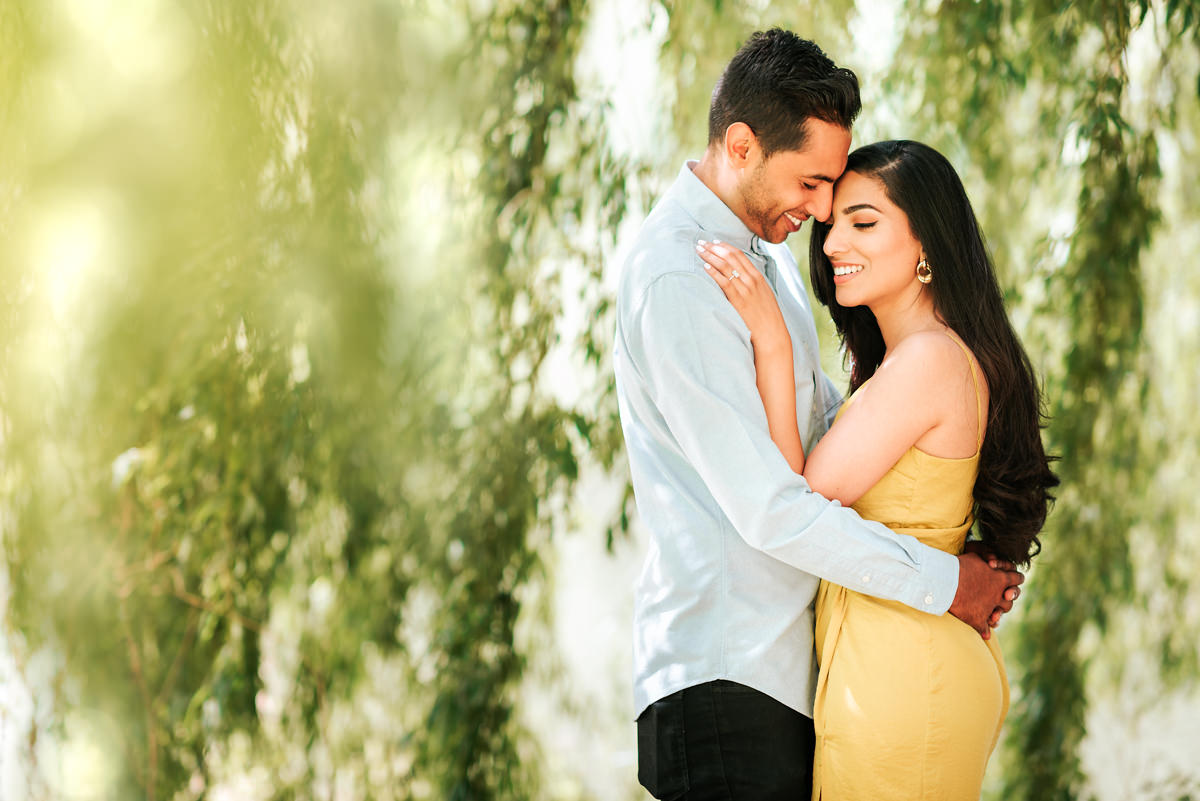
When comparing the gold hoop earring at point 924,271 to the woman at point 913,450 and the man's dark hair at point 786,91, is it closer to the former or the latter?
the woman at point 913,450

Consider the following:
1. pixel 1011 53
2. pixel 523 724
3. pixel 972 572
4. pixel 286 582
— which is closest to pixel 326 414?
pixel 286 582

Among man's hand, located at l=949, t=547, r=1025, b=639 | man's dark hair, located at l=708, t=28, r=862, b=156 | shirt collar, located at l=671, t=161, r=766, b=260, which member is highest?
man's dark hair, located at l=708, t=28, r=862, b=156

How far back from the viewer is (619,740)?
283 cm

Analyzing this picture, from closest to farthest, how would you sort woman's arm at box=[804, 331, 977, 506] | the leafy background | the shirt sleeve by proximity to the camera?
the shirt sleeve → woman's arm at box=[804, 331, 977, 506] → the leafy background

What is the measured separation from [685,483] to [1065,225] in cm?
151

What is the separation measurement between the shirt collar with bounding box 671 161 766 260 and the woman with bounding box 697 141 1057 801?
0.24 feet

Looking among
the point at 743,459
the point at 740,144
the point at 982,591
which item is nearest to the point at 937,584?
the point at 982,591

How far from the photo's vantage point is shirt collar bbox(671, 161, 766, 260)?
1666 mm

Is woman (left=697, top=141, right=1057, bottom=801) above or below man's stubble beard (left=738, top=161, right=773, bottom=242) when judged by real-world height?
below

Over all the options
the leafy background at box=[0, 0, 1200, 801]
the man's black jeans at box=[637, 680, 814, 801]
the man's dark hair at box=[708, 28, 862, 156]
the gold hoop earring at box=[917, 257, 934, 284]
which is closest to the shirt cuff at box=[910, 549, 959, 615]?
the man's black jeans at box=[637, 680, 814, 801]

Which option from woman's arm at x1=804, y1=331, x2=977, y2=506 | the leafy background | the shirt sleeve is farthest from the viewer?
the leafy background

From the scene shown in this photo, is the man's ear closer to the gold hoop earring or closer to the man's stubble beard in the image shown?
the man's stubble beard

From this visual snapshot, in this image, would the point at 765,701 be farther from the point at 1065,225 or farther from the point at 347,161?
the point at 1065,225

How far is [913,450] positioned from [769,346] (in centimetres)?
29
